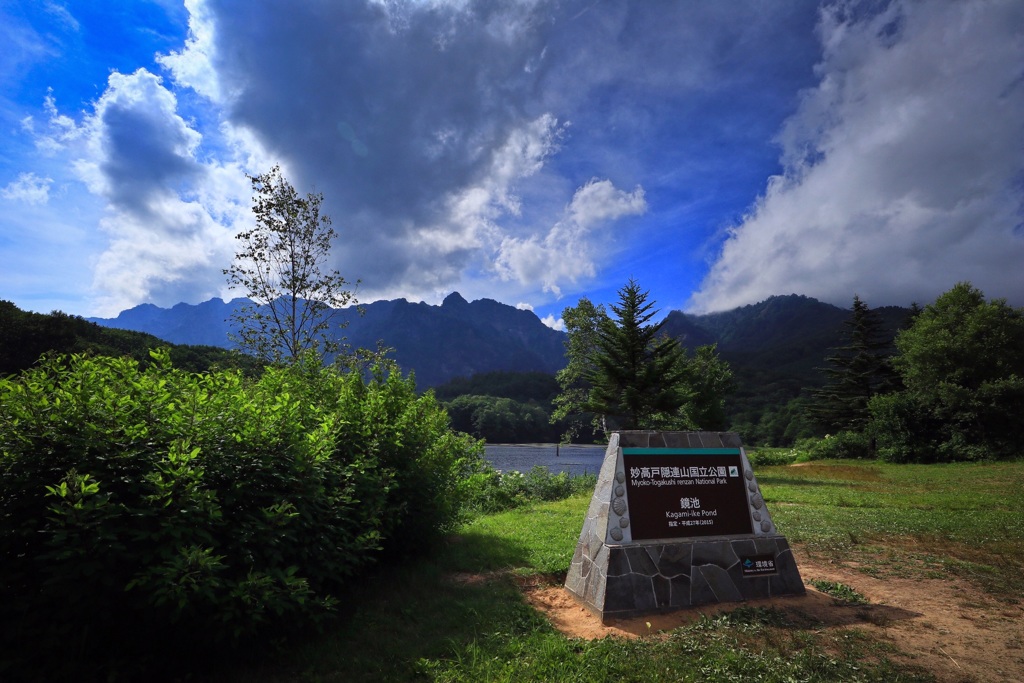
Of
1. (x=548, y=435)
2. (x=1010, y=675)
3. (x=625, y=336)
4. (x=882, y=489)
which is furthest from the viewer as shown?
(x=548, y=435)

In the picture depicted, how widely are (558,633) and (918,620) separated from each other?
3791mm

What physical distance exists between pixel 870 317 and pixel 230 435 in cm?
4835

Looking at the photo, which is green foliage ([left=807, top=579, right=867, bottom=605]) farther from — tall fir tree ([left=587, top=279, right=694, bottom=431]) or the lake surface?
tall fir tree ([left=587, top=279, right=694, bottom=431])

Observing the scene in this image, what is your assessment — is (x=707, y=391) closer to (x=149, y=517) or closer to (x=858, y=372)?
(x=858, y=372)

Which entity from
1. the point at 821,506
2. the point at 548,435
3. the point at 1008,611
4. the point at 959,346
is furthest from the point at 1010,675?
the point at 548,435

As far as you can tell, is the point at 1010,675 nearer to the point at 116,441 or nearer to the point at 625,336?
the point at 116,441

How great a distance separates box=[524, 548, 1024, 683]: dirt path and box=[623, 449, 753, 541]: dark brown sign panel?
2.95 feet

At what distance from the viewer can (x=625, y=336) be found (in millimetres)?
20812

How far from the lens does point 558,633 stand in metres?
4.93

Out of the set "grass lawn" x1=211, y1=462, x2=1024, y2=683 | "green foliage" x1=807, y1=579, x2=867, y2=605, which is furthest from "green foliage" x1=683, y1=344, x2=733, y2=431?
"green foliage" x1=807, y1=579, x2=867, y2=605

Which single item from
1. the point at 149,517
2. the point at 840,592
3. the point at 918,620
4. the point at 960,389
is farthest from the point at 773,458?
the point at 149,517

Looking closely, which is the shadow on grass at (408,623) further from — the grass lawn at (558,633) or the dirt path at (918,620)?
the dirt path at (918,620)

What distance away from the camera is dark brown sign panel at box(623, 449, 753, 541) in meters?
6.07

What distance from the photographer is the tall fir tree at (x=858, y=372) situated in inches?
1537
